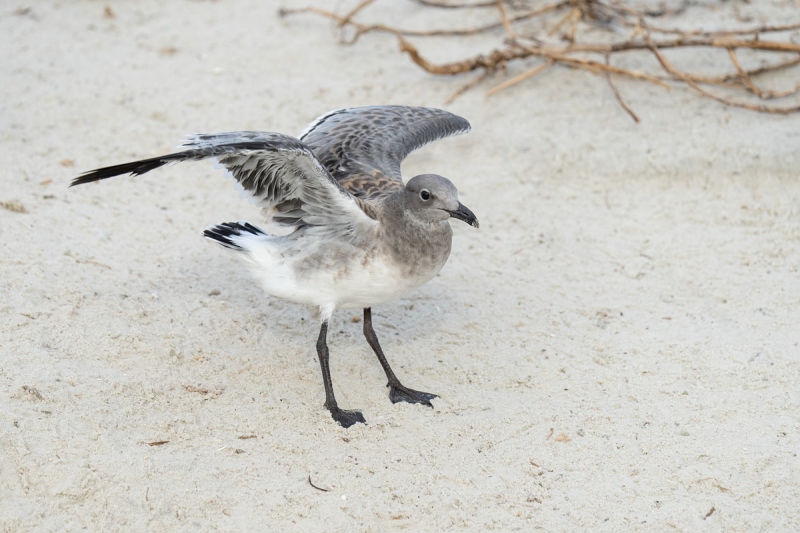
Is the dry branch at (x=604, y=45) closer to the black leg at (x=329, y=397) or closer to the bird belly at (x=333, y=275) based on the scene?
the bird belly at (x=333, y=275)

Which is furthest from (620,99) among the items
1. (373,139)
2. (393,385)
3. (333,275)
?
(333,275)

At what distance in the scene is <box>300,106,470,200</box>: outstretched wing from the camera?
548 cm

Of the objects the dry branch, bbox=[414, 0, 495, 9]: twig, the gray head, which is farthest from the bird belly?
bbox=[414, 0, 495, 9]: twig

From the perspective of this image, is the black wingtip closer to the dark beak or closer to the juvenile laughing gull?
the juvenile laughing gull

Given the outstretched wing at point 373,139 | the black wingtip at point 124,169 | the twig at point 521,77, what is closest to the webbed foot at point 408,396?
the outstretched wing at point 373,139

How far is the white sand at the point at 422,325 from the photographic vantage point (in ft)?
14.3

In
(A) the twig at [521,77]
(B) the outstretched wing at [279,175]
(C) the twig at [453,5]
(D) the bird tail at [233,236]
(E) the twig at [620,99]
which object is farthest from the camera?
(C) the twig at [453,5]

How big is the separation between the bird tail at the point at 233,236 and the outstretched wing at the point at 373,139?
0.67 meters

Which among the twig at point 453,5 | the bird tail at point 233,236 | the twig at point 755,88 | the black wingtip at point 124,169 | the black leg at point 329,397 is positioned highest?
the black wingtip at point 124,169

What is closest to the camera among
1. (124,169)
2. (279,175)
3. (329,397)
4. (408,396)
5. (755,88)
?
(124,169)

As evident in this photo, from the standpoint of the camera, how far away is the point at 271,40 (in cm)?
964

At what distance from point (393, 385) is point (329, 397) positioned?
436 mm

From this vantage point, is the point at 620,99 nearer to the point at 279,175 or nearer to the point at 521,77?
the point at 521,77

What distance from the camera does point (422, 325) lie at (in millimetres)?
6000
